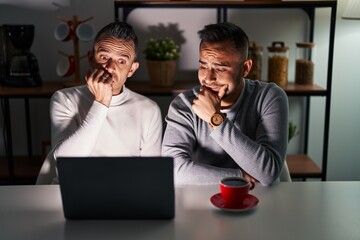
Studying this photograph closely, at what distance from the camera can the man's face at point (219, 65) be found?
188 centimetres

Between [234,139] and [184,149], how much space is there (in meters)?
0.20

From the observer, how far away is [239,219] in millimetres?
1380

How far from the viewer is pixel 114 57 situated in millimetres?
1976

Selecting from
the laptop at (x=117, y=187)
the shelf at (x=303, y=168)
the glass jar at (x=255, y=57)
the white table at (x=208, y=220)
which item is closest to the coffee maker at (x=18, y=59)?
the glass jar at (x=255, y=57)

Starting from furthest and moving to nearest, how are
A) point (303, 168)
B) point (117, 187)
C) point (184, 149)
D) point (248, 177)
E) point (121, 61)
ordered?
point (303, 168) → point (121, 61) → point (184, 149) → point (248, 177) → point (117, 187)

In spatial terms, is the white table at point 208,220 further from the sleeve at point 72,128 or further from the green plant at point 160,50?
the green plant at point 160,50

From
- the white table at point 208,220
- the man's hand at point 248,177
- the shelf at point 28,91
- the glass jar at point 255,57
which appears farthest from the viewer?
the glass jar at point 255,57

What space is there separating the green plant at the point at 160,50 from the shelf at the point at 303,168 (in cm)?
86

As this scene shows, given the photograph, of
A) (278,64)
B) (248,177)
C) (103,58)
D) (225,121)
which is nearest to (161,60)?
(278,64)

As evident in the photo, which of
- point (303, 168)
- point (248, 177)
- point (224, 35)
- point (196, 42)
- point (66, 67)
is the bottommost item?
point (303, 168)

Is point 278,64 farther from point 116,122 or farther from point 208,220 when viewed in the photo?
point 208,220

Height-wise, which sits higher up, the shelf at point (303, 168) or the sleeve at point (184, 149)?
the sleeve at point (184, 149)

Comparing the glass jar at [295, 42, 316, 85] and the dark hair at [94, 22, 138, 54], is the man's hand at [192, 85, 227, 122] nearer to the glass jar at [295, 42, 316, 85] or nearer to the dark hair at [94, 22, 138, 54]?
the dark hair at [94, 22, 138, 54]

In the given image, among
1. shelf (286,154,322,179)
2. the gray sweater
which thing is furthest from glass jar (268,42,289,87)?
the gray sweater
